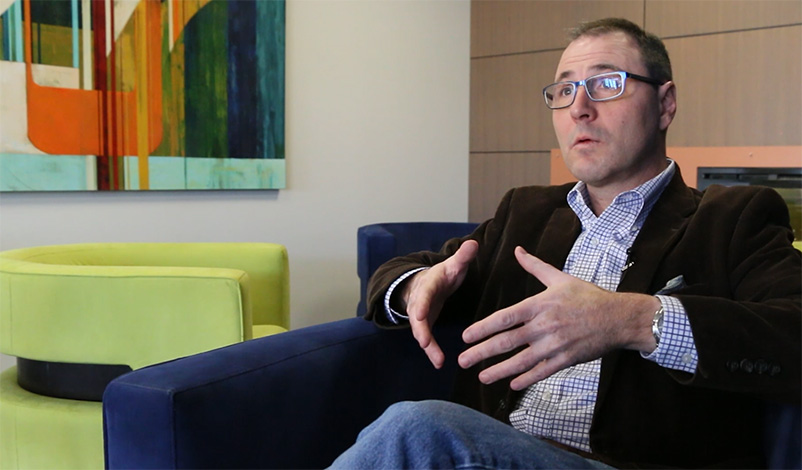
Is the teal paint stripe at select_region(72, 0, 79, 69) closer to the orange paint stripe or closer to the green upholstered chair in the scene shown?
the orange paint stripe

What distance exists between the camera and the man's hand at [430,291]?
1484 mm

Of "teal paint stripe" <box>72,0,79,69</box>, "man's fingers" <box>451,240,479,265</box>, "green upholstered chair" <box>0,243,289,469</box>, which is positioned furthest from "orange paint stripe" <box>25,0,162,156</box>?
"man's fingers" <box>451,240,479,265</box>

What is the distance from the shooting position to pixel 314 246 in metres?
4.28

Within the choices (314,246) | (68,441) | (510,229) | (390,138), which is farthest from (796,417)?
(390,138)

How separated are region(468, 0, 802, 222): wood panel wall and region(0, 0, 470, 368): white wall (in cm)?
18

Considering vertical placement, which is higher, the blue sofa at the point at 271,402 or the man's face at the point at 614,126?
the man's face at the point at 614,126

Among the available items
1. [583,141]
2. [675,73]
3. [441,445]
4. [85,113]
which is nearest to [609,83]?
[583,141]

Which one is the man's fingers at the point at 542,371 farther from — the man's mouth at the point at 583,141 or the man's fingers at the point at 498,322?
the man's mouth at the point at 583,141

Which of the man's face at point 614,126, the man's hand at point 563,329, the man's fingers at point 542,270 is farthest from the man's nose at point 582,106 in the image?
the man's hand at point 563,329

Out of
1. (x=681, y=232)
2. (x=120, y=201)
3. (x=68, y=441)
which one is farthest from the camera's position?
(x=120, y=201)

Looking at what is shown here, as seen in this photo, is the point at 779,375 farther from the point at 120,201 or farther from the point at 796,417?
the point at 120,201

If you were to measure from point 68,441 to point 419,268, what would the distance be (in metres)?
1.14

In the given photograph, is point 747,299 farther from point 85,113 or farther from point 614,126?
point 85,113

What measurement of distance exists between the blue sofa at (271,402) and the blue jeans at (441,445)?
0.74 feet
